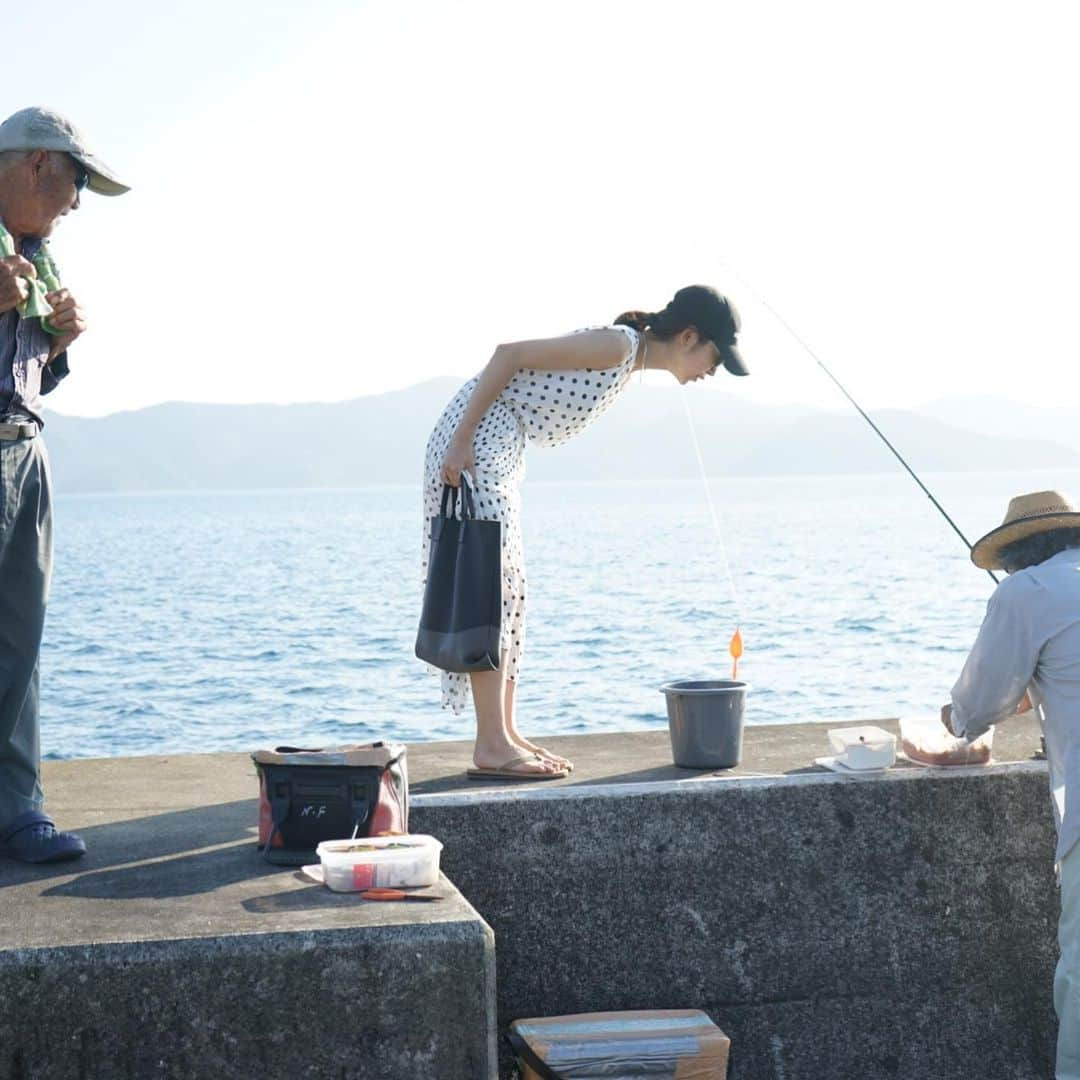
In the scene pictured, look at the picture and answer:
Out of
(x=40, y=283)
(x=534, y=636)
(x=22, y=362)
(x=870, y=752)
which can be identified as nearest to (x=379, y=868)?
(x=22, y=362)

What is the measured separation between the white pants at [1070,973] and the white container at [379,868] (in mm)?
1590

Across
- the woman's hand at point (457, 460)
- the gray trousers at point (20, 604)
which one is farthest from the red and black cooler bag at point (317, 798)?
the woman's hand at point (457, 460)

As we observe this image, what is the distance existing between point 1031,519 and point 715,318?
1233 millimetres

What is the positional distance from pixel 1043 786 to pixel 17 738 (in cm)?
285

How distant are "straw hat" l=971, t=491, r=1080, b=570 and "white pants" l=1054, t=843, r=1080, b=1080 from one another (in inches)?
31.0

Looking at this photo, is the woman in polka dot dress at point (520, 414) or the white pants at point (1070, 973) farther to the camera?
the woman in polka dot dress at point (520, 414)

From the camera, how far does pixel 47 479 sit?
4047 millimetres

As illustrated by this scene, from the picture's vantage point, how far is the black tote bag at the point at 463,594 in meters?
4.71

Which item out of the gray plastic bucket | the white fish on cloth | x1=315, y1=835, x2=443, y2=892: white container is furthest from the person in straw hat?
x1=315, y1=835, x2=443, y2=892: white container

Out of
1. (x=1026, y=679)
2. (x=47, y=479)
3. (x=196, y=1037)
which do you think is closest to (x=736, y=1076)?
(x=1026, y=679)

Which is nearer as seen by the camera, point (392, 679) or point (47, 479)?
point (47, 479)

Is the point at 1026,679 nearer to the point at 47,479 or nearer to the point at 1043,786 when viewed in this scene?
the point at 1043,786

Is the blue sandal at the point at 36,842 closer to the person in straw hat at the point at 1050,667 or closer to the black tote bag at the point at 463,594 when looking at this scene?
the black tote bag at the point at 463,594

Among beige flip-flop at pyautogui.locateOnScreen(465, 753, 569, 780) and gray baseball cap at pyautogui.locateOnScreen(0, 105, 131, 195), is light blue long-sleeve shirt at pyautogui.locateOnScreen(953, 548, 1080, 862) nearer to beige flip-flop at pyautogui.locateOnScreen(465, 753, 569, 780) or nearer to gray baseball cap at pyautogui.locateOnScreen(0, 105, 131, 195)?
beige flip-flop at pyautogui.locateOnScreen(465, 753, 569, 780)
